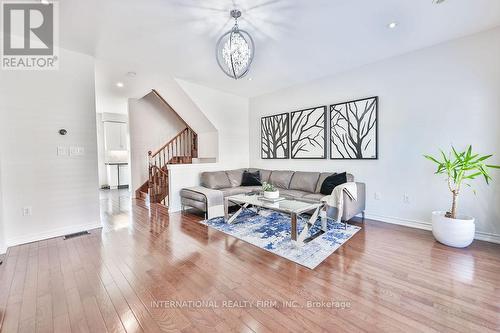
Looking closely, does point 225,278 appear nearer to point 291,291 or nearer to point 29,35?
point 291,291

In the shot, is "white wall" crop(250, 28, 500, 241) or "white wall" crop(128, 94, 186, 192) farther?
"white wall" crop(128, 94, 186, 192)

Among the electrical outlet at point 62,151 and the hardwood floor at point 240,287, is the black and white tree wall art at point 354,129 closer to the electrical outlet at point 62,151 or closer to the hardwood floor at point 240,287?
the hardwood floor at point 240,287

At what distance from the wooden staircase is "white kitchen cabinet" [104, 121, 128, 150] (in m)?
2.71

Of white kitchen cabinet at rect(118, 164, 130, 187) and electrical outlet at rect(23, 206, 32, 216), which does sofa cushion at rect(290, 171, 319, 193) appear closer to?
electrical outlet at rect(23, 206, 32, 216)

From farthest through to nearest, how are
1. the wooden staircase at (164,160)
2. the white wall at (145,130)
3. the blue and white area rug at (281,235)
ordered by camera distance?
1. the white wall at (145,130)
2. the wooden staircase at (164,160)
3. the blue and white area rug at (281,235)

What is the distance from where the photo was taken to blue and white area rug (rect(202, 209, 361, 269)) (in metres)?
2.51

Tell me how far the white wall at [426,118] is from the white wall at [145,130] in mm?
4792

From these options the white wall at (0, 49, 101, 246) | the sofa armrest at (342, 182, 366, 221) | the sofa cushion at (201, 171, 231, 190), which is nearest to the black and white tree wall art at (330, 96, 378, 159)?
the sofa armrest at (342, 182, 366, 221)

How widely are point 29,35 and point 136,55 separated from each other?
3.97 ft

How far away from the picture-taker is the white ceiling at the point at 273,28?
7.68 ft

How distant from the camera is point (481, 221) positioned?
9.64ft

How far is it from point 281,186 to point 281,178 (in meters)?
0.17

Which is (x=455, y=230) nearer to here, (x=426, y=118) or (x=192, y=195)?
(x=426, y=118)

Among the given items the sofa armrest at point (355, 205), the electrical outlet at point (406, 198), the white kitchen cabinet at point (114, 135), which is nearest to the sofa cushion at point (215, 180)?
the sofa armrest at point (355, 205)
